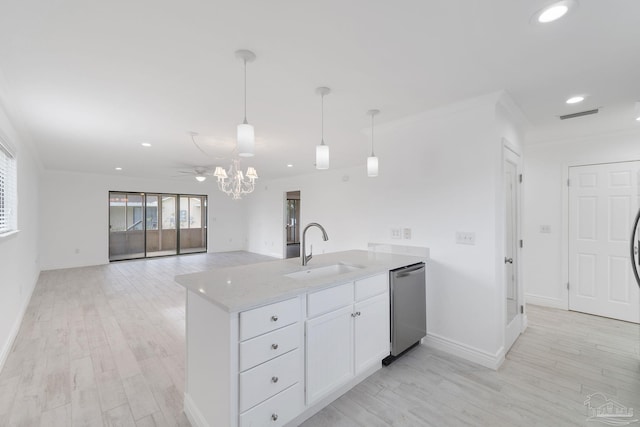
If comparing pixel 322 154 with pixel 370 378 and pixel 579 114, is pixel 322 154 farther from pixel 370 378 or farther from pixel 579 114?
pixel 579 114

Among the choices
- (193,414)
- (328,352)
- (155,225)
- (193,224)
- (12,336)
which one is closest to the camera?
(193,414)

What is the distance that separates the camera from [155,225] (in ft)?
28.0

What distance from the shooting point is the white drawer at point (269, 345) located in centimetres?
145

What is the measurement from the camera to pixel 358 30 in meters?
1.61

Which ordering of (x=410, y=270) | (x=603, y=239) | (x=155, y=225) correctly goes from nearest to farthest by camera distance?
(x=410, y=270)
(x=603, y=239)
(x=155, y=225)

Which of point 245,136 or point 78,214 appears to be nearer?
point 245,136

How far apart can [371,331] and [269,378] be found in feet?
3.32

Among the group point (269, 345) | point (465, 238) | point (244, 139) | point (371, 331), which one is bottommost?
point (371, 331)

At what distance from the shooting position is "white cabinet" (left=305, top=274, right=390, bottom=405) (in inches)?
71.2

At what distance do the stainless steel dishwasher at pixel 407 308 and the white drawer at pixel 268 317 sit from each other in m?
1.13

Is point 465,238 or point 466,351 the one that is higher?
point 465,238

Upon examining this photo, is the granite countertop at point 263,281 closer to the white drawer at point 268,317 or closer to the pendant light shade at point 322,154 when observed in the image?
the white drawer at point 268,317

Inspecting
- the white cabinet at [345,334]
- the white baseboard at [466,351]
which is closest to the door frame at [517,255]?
the white baseboard at [466,351]

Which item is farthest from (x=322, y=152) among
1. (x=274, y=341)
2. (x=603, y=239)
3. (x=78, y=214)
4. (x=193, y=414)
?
(x=78, y=214)
